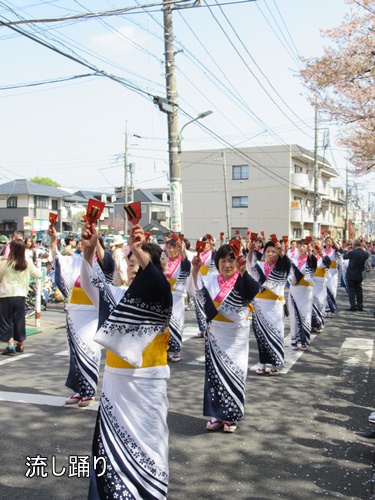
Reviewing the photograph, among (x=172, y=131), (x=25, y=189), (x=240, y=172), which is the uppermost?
(x=240, y=172)

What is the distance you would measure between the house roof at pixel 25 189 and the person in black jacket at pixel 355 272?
34316mm

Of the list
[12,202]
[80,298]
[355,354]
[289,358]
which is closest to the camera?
[80,298]

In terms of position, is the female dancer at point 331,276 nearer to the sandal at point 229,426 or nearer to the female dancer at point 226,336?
the female dancer at point 226,336

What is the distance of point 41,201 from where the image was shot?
1800 inches

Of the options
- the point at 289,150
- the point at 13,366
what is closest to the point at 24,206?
the point at 289,150

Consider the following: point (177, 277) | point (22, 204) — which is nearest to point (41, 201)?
point (22, 204)

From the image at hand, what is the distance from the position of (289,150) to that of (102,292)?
38.2 metres

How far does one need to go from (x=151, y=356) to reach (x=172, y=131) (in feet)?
33.4

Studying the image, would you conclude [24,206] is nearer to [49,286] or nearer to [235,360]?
[49,286]

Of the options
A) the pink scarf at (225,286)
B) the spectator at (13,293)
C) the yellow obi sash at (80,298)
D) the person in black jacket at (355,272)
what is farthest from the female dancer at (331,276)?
the yellow obi sash at (80,298)

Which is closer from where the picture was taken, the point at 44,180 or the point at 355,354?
the point at 355,354

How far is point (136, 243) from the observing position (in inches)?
125

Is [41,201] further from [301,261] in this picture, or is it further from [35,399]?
[35,399]

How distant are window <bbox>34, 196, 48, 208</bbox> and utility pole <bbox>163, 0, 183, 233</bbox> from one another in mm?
34276
